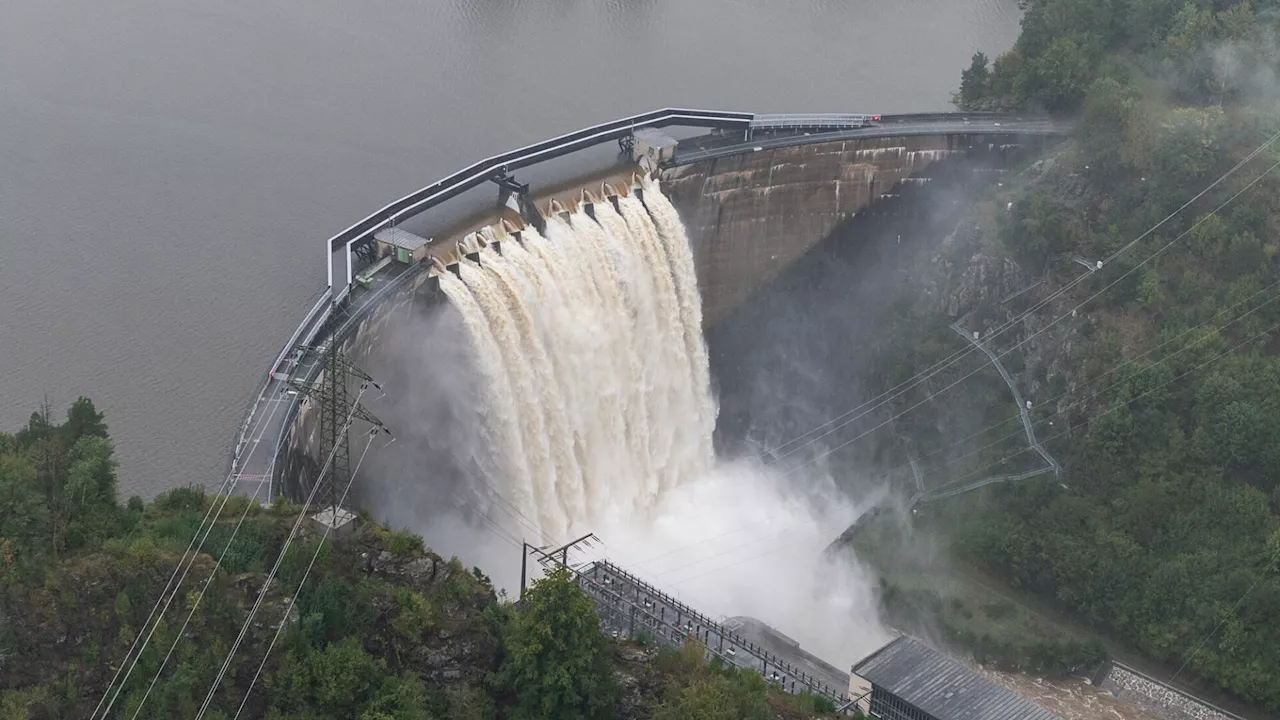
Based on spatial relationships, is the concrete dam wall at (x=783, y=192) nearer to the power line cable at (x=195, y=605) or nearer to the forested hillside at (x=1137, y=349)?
the forested hillside at (x=1137, y=349)

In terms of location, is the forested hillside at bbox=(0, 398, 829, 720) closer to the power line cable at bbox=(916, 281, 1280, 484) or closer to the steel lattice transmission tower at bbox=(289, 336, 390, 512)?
the steel lattice transmission tower at bbox=(289, 336, 390, 512)

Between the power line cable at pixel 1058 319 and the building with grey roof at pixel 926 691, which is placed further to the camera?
the power line cable at pixel 1058 319

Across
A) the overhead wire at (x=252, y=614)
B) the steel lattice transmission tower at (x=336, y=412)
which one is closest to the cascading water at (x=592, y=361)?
the steel lattice transmission tower at (x=336, y=412)

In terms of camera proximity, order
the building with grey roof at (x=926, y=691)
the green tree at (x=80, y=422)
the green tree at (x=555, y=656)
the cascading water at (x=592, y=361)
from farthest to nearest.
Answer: the cascading water at (x=592, y=361) < the building with grey roof at (x=926, y=691) < the green tree at (x=80, y=422) < the green tree at (x=555, y=656)

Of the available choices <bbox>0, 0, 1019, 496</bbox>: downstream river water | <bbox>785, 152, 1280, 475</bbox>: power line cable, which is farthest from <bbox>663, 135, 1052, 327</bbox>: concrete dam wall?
<bbox>0, 0, 1019, 496</bbox>: downstream river water

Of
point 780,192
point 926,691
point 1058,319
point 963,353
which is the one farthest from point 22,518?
point 1058,319

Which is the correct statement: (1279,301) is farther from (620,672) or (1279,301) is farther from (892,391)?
(620,672)
